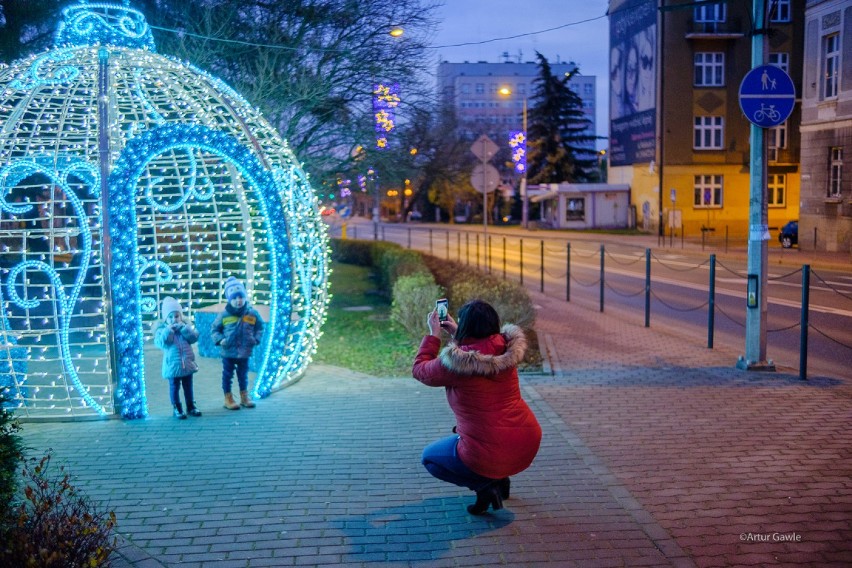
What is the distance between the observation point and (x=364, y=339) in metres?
12.4

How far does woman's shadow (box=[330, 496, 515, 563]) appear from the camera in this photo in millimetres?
4645

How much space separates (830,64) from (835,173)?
3.79 metres

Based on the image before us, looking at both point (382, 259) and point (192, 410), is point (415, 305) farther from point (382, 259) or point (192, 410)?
point (382, 259)

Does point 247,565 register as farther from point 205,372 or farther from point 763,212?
point 763,212

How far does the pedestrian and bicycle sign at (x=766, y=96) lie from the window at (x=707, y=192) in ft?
114

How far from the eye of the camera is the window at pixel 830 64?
27.1 metres

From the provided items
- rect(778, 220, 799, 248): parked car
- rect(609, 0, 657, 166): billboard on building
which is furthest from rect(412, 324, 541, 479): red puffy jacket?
rect(609, 0, 657, 166): billboard on building

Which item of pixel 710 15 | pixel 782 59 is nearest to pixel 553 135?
pixel 710 15

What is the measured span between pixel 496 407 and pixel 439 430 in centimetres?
244

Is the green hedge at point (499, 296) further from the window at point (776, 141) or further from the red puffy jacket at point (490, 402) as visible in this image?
the window at point (776, 141)

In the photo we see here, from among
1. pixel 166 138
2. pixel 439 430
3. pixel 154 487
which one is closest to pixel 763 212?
pixel 439 430

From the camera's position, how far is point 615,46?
48.3 metres

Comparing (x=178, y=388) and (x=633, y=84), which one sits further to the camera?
(x=633, y=84)

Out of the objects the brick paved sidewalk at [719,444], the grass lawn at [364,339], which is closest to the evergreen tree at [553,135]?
the grass lawn at [364,339]
